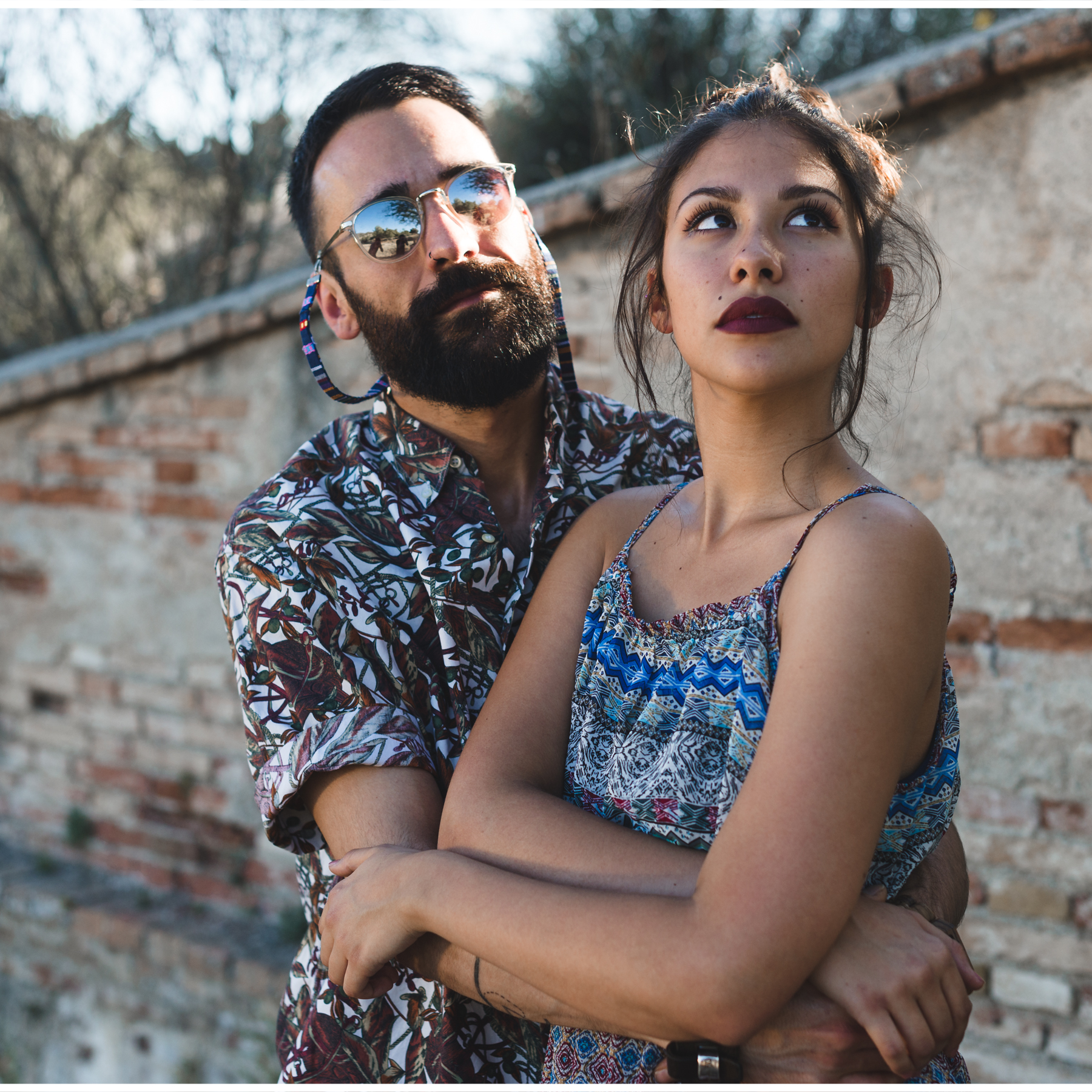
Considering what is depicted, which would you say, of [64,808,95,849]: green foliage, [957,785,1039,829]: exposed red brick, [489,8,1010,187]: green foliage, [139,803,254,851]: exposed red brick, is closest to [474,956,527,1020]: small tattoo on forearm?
[957,785,1039,829]: exposed red brick

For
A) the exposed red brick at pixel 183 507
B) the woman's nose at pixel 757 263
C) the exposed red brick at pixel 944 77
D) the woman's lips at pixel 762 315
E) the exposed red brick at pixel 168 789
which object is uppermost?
the exposed red brick at pixel 944 77

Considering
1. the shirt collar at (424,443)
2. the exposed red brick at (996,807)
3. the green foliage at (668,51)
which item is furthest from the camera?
the green foliage at (668,51)

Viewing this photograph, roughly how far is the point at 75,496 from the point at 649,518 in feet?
11.4

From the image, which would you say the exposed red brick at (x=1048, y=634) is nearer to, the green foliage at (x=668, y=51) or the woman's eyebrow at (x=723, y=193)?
the woman's eyebrow at (x=723, y=193)

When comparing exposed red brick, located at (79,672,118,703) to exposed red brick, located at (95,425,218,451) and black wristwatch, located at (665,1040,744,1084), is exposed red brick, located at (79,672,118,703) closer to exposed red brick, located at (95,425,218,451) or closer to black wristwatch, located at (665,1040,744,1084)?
exposed red brick, located at (95,425,218,451)

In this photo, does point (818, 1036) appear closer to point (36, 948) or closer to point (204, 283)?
point (36, 948)

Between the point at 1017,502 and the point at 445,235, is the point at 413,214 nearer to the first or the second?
the point at 445,235

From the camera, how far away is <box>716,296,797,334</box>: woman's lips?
135 cm

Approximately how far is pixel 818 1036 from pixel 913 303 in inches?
87.5

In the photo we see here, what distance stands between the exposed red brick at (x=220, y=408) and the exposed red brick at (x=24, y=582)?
1.14 metres

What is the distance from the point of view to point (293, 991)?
1854mm

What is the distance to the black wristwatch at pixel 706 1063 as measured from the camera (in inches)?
47.9

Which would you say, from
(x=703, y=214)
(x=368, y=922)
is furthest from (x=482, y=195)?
(x=368, y=922)

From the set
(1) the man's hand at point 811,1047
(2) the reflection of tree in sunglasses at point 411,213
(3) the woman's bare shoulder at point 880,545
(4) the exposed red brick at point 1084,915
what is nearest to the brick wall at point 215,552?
(4) the exposed red brick at point 1084,915
